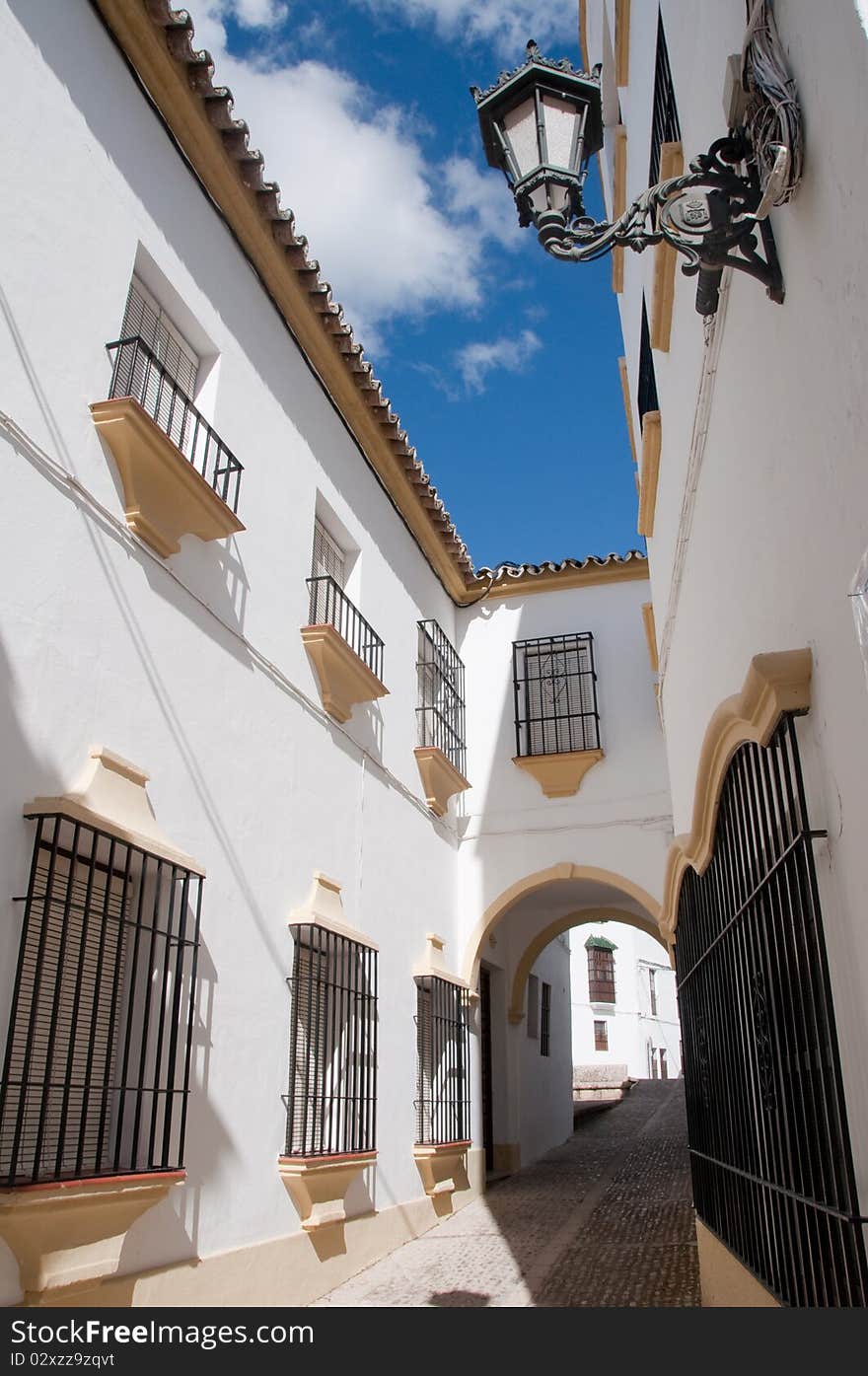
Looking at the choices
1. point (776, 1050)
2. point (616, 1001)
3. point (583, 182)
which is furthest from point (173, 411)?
point (616, 1001)

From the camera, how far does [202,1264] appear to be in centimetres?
509

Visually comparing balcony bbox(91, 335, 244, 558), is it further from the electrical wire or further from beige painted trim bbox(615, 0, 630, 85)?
beige painted trim bbox(615, 0, 630, 85)

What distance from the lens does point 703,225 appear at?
2.61 meters

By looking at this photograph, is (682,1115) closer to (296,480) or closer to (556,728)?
(556,728)

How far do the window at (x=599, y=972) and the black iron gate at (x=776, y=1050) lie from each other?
2710cm

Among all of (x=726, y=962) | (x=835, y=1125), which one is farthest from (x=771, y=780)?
(x=726, y=962)

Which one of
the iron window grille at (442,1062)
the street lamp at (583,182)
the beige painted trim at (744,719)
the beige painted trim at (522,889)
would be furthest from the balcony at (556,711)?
the street lamp at (583,182)

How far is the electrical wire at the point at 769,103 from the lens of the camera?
2396 millimetres


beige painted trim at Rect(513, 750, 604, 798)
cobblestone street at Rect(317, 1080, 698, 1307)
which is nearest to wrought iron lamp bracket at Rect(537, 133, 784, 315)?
cobblestone street at Rect(317, 1080, 698, 1307)

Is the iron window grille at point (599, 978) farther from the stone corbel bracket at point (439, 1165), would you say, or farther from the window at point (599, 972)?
the stone corbel bracket at point (439, 1165)

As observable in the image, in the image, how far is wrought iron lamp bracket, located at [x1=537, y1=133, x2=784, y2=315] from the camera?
2570 millimetres

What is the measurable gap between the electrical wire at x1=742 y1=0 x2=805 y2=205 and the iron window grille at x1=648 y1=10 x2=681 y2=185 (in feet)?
7.14

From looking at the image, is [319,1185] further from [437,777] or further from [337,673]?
[437,777]

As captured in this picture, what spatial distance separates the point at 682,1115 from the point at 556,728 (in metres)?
10.1
